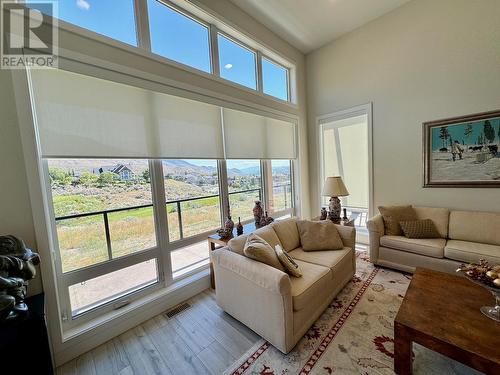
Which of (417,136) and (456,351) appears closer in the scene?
(456,351)

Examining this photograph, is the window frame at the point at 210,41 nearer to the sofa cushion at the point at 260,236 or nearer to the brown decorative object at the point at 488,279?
the sofa cushion at the point at 260,236

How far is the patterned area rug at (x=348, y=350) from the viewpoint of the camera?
1.47 m

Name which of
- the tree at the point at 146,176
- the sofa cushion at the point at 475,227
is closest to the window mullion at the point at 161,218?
the tree at the point at 146,176

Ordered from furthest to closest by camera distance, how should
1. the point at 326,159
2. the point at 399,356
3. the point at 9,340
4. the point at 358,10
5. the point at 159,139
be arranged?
the point at 326,159 → the point at 358,10 → the point at 159,139 → the point at 399,356 → the point at 9,340

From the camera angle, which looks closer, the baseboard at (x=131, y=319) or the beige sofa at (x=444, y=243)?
the baseboard at (x=131, y=319)

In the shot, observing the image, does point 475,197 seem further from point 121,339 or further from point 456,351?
point 121,339

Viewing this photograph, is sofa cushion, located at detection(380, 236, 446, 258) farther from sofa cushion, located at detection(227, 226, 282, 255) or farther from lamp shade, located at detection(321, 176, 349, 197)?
sofa cushion, located at detection(227, 226, 282, 255)

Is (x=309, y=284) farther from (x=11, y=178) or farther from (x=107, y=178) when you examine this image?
(x=11, y=178)

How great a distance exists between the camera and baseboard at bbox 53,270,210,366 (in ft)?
5.52

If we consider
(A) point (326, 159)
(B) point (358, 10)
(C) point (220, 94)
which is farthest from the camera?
(A) point (326, 159)

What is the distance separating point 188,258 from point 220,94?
2171 millimetres

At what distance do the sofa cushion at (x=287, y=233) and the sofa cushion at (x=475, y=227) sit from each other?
2.07 meters

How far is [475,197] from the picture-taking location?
2750 mm

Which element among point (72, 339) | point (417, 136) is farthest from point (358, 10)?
point (72, 339)
